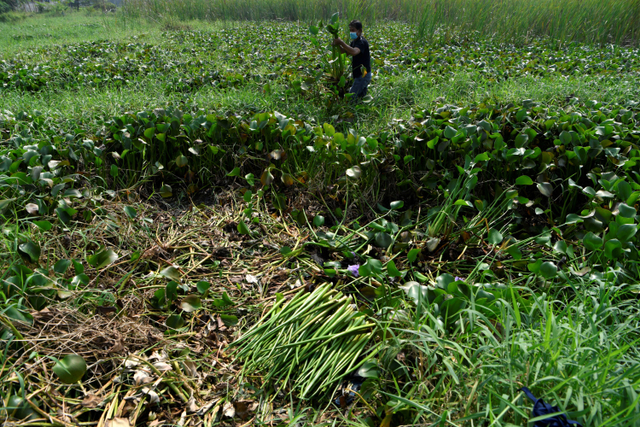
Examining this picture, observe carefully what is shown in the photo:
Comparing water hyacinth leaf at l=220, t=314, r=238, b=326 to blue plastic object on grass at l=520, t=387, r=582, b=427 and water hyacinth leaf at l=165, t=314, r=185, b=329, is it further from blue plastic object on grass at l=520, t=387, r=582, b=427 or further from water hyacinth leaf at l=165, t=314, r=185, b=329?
blue plastic object on grass at l=520, t=387, r=582, b=427

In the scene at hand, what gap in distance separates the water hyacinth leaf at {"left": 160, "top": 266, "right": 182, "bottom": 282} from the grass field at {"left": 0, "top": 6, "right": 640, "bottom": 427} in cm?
1

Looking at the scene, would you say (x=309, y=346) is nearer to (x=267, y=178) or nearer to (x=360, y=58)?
(x=267, y=178)

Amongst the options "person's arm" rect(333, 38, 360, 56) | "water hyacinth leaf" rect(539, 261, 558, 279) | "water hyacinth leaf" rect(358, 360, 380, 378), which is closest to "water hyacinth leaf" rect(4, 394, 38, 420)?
"water hyacinth leaf" rect(358, 360, 380, 378)

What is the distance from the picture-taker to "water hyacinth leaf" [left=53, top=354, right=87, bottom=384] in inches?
47.6

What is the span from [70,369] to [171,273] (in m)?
0.63

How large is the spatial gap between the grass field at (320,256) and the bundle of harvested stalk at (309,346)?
11 mm

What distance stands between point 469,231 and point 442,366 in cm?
112

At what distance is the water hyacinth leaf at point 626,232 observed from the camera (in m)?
1.55

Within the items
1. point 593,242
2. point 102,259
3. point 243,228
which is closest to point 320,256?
point 243,228

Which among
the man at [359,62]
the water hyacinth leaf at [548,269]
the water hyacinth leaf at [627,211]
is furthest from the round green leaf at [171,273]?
the man at [359,62]

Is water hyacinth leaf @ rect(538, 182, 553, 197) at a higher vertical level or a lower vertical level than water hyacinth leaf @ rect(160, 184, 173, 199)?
higher

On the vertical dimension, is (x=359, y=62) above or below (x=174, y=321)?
above

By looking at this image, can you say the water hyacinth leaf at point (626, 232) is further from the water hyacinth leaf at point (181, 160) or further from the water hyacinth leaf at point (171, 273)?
the water hyacinth leaf at point (181, 160)

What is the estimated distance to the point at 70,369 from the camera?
122 centimetres
